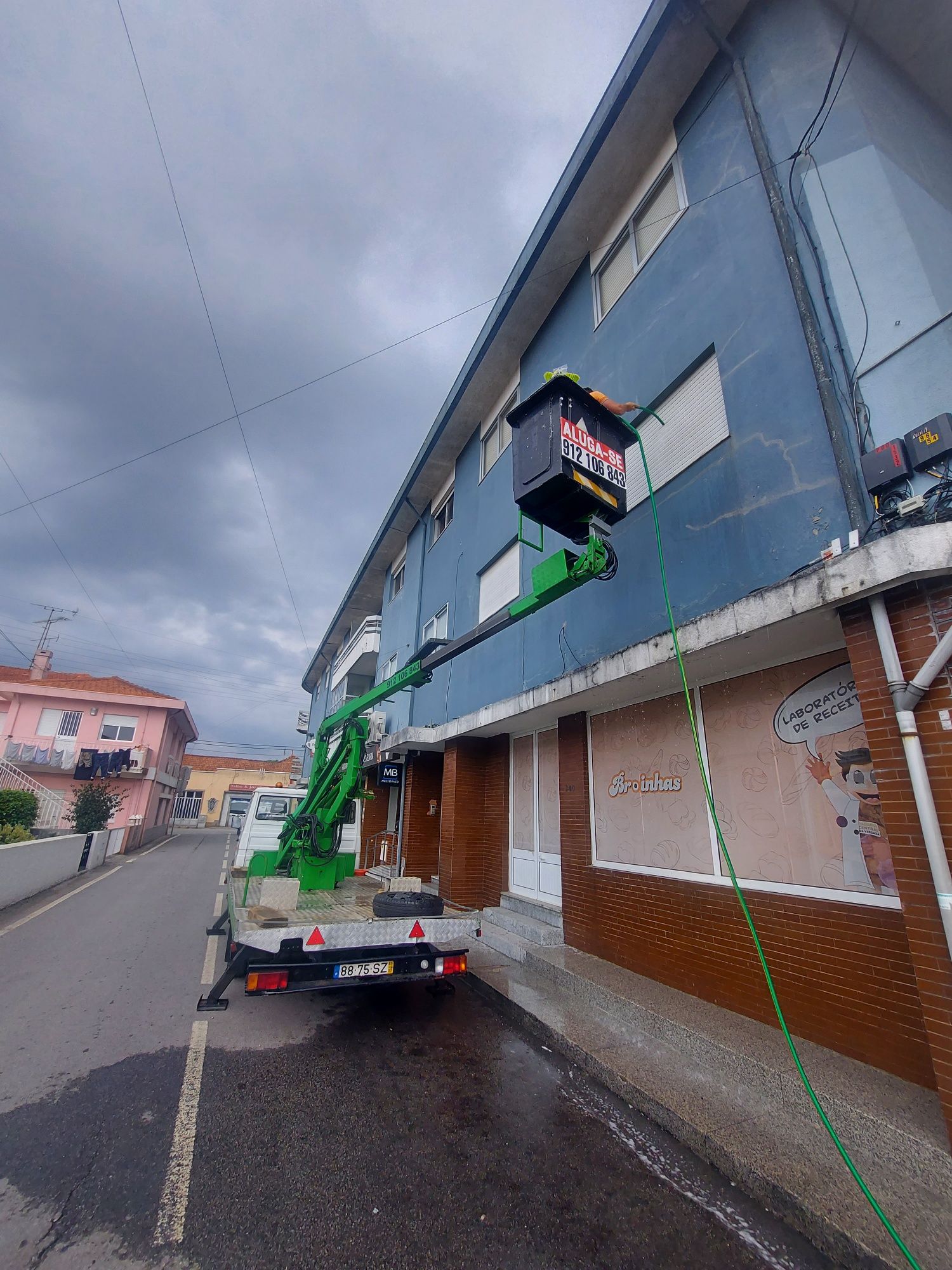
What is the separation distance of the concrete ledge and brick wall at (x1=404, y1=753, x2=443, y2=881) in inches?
305

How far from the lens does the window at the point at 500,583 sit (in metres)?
9.90

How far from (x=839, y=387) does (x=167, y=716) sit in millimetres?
34641

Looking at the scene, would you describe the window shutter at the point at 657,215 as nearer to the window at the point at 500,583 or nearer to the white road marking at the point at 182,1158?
the window at the point at 500,583

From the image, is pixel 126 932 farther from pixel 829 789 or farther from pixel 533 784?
pixel 829 789

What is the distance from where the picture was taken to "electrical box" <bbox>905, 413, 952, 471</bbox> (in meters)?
3.55

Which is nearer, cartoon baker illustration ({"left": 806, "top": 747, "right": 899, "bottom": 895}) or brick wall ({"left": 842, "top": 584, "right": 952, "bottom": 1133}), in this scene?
brick wall ({"left": 842, "top": 584, "right": 952, "bottom": 1133})

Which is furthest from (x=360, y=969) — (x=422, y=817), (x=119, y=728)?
(x=119, y=728)

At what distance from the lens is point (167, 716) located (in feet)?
102

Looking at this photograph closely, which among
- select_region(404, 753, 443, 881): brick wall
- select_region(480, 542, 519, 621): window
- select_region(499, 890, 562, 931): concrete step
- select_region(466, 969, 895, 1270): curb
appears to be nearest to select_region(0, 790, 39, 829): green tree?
select_region(404, 753, 443, 881): brick wall

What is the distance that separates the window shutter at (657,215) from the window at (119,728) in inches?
1279

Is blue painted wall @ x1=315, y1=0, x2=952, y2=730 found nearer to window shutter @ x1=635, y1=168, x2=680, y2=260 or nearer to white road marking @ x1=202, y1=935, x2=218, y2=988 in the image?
window shutter @ x1=635, y1=168, x2=680, y2=260

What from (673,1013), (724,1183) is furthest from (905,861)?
(673,1013)

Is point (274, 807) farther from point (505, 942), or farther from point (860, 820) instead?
point (860, 820)

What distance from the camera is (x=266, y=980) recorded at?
453 centimetres
